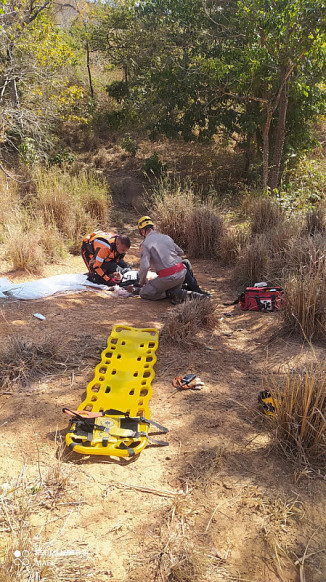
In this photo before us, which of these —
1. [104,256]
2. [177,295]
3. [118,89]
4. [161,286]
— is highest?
[118,89]

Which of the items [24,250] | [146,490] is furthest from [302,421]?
[24,250]

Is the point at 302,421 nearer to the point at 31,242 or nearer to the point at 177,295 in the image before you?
the point at 177,295

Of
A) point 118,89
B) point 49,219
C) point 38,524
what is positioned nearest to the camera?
point 38,524

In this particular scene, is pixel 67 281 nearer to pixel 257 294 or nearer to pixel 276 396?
pixel 257 294

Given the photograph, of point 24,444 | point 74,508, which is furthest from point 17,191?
point 74,508

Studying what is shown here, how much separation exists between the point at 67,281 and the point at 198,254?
2.36 m

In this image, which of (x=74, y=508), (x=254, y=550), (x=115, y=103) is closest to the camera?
(x=254, y=550)

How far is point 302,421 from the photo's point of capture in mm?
2334

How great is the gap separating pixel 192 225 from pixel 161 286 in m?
2.21

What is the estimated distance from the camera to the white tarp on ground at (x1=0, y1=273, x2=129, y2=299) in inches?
195

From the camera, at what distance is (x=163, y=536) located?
1.99 m

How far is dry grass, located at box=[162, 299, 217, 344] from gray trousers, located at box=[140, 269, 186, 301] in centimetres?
77

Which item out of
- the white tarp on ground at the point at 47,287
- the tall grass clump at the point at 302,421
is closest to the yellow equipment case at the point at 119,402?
the tall grass clump at the point at 302,421

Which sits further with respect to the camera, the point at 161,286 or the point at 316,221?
the point at 316,221
